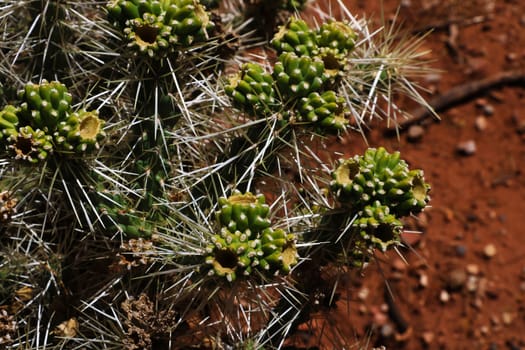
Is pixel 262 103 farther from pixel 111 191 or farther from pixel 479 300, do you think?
pixel 479 300

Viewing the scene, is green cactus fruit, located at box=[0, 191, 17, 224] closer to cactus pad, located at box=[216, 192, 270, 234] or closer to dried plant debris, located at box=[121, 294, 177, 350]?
dried plant debris, located at box=[121, 294, 177, 350]

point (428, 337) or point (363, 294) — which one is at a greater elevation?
point (363, 294)

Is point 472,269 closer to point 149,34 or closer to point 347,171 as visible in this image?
point 347,171

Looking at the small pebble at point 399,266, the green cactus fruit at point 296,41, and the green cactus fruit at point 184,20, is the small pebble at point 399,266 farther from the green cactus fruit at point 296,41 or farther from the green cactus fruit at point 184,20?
the green cactus fruit at point 184,20

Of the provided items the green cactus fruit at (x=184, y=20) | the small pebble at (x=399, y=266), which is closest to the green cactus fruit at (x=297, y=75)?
the green cactus fruit at (x=184, y=20)

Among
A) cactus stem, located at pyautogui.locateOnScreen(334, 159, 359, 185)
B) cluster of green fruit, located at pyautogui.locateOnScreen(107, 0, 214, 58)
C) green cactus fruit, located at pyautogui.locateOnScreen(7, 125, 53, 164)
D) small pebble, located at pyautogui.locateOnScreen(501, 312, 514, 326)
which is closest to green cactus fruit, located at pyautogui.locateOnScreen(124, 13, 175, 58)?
cluster of green fruit, located at pyautogui.locateOnScreen(107, 0, 214, 58)

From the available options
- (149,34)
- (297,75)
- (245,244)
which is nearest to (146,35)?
(149,34)
